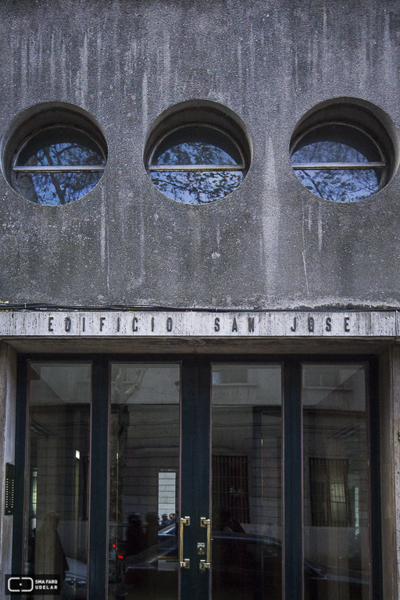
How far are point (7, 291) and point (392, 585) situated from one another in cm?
481

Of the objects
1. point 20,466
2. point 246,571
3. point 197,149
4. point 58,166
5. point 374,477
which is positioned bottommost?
point 246,571

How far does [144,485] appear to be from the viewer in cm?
681

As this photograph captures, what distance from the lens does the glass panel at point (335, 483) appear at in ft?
21.9

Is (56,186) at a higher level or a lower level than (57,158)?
lower

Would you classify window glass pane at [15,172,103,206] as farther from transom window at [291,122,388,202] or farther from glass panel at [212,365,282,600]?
glass panel at [212,365,282,600]

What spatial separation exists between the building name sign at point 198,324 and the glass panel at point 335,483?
97 centimetres

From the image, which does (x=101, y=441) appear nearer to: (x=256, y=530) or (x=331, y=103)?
(x=256, y=530)

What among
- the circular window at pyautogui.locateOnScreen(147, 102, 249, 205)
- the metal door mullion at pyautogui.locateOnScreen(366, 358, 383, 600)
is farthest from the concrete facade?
A: the circular window at pyautogui.locateOnScreen(147, 102, 249, 205)

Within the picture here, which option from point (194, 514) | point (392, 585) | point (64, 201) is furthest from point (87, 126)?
point (392, 585)

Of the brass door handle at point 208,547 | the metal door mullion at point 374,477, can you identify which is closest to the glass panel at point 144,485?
the brass door handle at point 208,547

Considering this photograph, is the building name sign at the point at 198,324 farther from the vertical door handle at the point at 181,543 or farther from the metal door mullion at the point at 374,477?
the vertical door handle at the point at 181,543

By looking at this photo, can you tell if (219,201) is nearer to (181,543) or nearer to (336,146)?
(336,146)

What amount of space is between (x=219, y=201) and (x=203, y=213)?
0.21 m

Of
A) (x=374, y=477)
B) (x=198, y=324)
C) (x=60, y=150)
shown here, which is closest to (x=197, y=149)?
(x=60, y=150)
